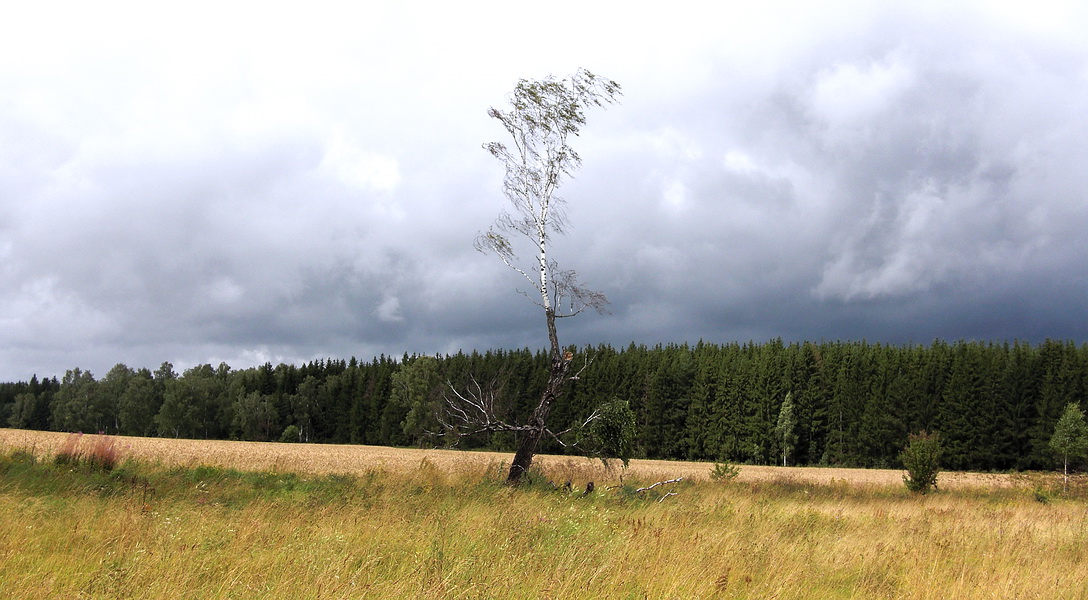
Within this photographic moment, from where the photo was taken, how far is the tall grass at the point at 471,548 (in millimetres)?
5711

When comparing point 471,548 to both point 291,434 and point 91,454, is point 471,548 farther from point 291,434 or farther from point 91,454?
point 291,434

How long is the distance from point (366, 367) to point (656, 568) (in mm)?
99537

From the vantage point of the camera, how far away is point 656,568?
22.1 feet

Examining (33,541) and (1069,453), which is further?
(1069,453)

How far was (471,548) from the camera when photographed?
7059mm

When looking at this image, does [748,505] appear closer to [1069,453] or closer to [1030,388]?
[1069,453]

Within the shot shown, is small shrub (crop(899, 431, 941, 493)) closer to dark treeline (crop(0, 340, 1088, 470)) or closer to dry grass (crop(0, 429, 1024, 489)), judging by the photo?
dry grass (crop(0, 429, 1024, 489))

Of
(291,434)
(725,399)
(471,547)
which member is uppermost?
(471,547)

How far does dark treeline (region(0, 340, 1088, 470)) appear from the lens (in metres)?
63.6

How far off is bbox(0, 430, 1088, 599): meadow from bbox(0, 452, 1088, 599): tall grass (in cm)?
3

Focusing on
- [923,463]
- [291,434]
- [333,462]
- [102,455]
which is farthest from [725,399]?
[102,455]

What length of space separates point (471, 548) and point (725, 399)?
71696mm

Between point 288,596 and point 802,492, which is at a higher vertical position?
point 288,596

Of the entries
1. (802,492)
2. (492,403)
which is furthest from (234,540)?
(802,492)
